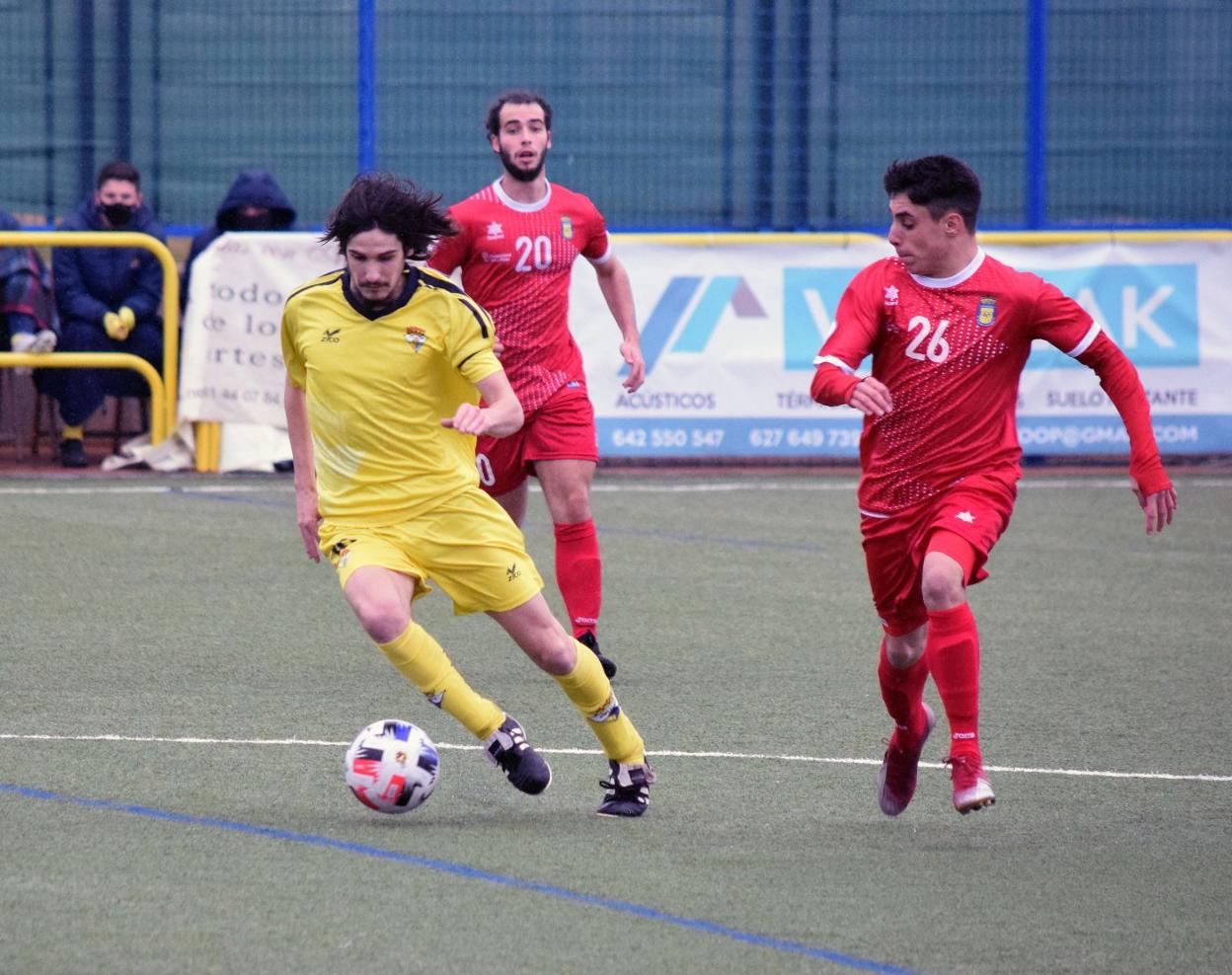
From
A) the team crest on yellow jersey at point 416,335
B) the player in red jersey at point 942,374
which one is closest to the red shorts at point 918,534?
the player in red jersey at point 942,374

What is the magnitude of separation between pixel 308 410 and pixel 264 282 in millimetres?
7605

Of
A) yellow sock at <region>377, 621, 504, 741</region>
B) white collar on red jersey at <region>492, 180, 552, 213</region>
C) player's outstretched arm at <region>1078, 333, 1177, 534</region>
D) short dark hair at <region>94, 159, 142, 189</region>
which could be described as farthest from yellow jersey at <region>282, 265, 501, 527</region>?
short dark hair at <region>94, 159, 142, 189</region>

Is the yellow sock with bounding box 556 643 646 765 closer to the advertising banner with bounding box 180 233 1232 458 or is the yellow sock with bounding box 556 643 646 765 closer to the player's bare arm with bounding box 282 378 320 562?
the player's bare arm with bounding box 282 378 320 562

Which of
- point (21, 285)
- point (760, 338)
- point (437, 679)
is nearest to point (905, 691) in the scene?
point (437, 679)

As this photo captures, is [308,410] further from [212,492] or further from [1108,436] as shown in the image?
[1108,436]

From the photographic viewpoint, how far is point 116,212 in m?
13.1

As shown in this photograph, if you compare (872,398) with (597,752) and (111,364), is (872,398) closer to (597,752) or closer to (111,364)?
(597,752)

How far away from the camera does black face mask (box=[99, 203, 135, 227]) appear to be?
1305 cm

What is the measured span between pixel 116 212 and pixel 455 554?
8274 millimetres

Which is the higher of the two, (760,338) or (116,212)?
(116,212)


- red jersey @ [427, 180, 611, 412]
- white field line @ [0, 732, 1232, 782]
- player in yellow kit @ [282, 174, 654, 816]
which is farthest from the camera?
red jersey @ [427, 180, 611, 412]

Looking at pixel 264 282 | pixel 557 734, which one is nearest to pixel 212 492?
pixel 264 282

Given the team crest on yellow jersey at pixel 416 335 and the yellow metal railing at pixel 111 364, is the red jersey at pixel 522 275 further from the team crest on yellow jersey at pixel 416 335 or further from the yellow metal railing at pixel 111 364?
the yellow metal railing at pixel 111 364

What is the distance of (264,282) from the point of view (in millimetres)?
13070
